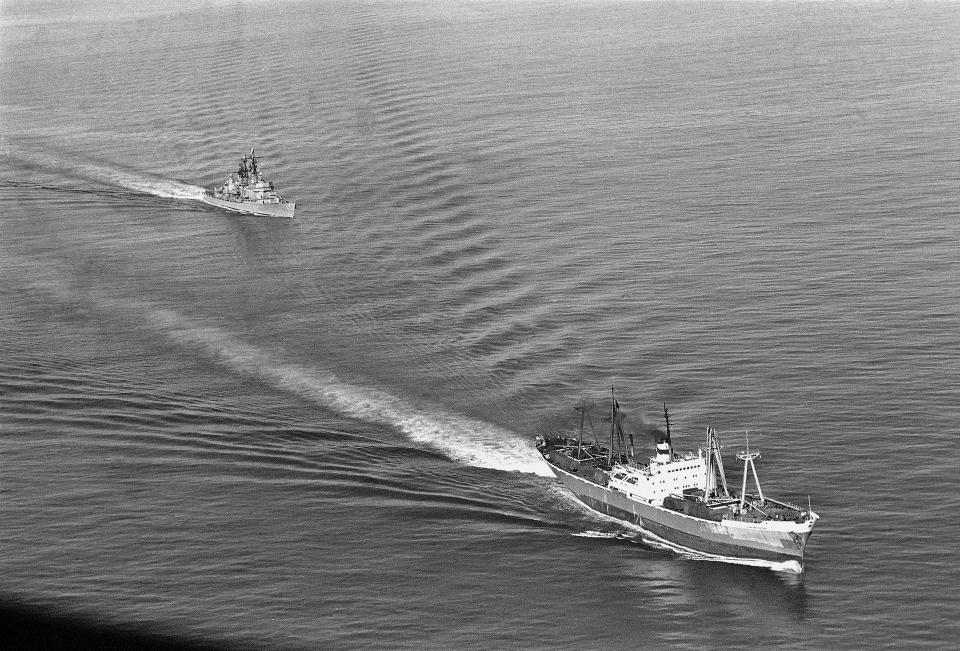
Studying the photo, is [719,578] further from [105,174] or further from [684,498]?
[105,174]

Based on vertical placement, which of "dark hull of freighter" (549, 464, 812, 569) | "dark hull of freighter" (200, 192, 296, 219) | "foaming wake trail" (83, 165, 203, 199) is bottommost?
"dark hull of freighter" (549, 464, 812, 569)

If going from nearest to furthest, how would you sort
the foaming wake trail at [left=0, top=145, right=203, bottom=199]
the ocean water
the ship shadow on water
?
1. the ship shadow on water
2. the ocean water
3. the foaming wake trail at [left=0, top=145, right=203, bottom=199]

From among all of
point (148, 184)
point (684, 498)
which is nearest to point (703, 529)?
point (684, 498)

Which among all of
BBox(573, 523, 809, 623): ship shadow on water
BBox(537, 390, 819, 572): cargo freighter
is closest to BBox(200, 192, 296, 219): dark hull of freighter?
BBox(537, 390, 819, 572): cargo freighter

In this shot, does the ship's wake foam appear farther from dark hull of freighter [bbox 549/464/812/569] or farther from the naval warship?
the naval warship

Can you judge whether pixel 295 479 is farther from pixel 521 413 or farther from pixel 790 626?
pixel 790 626

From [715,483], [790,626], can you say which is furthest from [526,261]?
[790,626]
